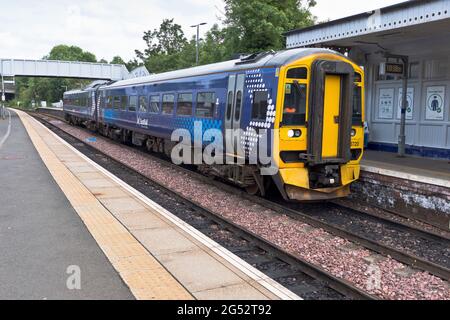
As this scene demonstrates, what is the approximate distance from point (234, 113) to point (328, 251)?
Result: 419 cm

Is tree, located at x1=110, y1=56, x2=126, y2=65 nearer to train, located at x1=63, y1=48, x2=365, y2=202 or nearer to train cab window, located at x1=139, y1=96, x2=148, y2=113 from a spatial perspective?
train cab window, located at x1=139, y1=96, x2=148, y2=113

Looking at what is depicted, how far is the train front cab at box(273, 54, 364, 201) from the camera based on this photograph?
328 inches

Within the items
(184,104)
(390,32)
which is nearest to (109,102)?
(184,104)

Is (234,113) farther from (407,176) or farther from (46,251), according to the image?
(46,251)

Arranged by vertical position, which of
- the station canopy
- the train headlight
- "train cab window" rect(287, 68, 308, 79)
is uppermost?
the station canopy

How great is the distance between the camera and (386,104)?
45.5 ft

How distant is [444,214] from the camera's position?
7969 millimetres

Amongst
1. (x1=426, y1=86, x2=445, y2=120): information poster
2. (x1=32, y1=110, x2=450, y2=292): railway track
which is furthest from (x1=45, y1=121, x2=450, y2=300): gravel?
(x1=426, y1=86, x2=445, y2=120): information poster

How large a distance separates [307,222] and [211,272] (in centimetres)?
331

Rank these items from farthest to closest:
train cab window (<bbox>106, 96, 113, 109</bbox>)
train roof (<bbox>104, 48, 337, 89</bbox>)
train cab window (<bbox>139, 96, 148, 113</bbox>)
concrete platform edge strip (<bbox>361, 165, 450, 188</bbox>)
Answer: train cab window (<bbox>106, 96, 113, 109</bbox>) < train cab window (<bbox>139, 96, 148, 113</bbox>) < train roof (<bbox>104, 48, 337, 89</bbox>) < concrete platform edge strip (<bbox>361, 165, 450, 188</bbox>)

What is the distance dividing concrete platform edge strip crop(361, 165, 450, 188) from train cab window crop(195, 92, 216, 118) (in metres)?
3.75

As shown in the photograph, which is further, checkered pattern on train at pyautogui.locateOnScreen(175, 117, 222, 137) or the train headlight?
checkered pattern on train at pyautogui.locateOnScreen(175, 117, 222, 137)
